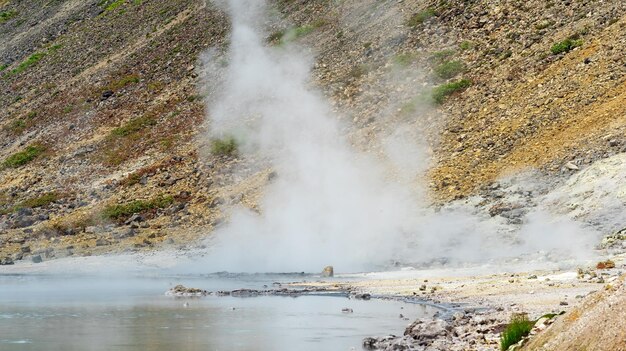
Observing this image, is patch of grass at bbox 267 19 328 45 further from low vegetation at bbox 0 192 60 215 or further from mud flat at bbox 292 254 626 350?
mud flat at bbox 292 254 626 350

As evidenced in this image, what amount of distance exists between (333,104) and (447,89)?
26.1 feet

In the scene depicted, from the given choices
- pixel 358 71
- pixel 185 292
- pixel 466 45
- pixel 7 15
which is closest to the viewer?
pixel 185 292

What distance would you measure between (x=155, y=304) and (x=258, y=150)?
27269 millimetres

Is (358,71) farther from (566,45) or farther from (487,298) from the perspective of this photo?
(487,298)

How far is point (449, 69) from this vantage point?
54156mm

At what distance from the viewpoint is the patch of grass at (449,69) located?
176ft

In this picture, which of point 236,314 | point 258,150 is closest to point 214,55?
point 258,150

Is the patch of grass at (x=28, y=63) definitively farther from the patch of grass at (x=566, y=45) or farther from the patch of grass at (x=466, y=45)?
the patch of grass at (x=566, y=45)

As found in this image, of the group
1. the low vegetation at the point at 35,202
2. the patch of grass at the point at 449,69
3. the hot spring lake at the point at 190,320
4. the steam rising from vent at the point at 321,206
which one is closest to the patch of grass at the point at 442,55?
the patch of grass at the point at 449,69

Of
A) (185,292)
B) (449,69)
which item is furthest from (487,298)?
(449,69)

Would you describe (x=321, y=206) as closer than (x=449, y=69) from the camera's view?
Yes

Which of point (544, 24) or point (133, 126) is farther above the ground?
point (544, 24)

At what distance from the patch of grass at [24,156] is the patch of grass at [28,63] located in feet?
74.3

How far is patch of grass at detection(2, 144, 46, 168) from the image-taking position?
67.1 meters
